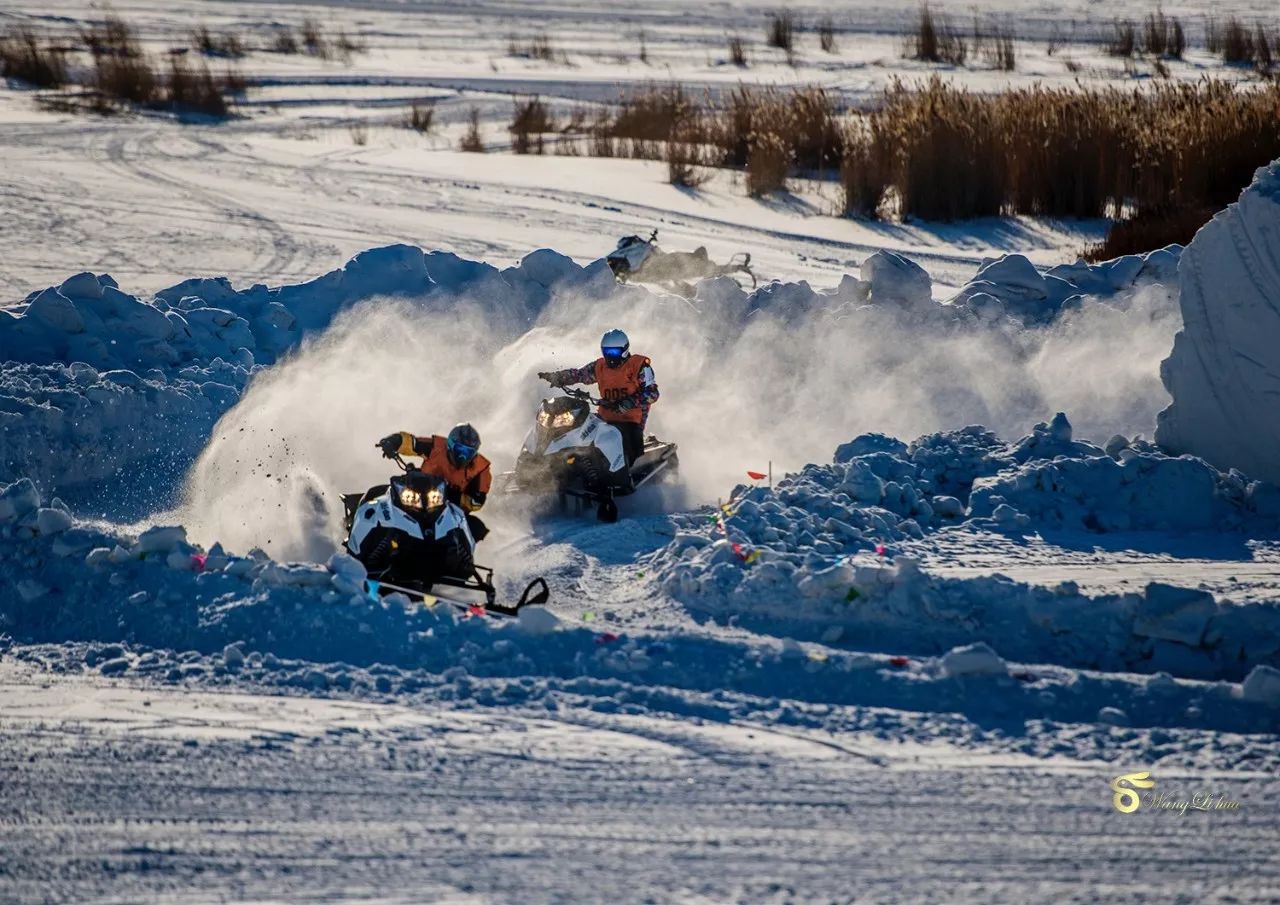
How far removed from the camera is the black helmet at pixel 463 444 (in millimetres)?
10977

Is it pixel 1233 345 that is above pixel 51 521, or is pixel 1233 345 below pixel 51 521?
above

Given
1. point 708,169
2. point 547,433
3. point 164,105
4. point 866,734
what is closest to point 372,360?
point 547,433

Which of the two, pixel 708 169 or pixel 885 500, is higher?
pixel 708 169

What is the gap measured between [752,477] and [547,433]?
2.08 metres

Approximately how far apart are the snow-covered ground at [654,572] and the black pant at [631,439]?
1.70 feet

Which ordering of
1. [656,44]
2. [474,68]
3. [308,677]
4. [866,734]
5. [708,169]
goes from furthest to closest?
[656,44], [474,68], [708,169], [308,677], [866,734]

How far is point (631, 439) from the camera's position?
13.1m

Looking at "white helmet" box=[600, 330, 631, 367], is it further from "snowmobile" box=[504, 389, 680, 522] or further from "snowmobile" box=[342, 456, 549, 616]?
"snowmobile" box=[342, 456, 549, 616]


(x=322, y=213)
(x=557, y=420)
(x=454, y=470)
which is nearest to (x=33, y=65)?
(x=322, y=213)

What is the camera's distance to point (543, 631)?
8.74 meters

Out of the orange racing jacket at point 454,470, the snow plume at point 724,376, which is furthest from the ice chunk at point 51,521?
the snow plume at point 724,376

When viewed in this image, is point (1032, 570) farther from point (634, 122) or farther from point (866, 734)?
point (634, 122)

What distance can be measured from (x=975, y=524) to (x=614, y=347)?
409 cm

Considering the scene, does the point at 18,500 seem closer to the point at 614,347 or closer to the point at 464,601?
the point at 464,601
